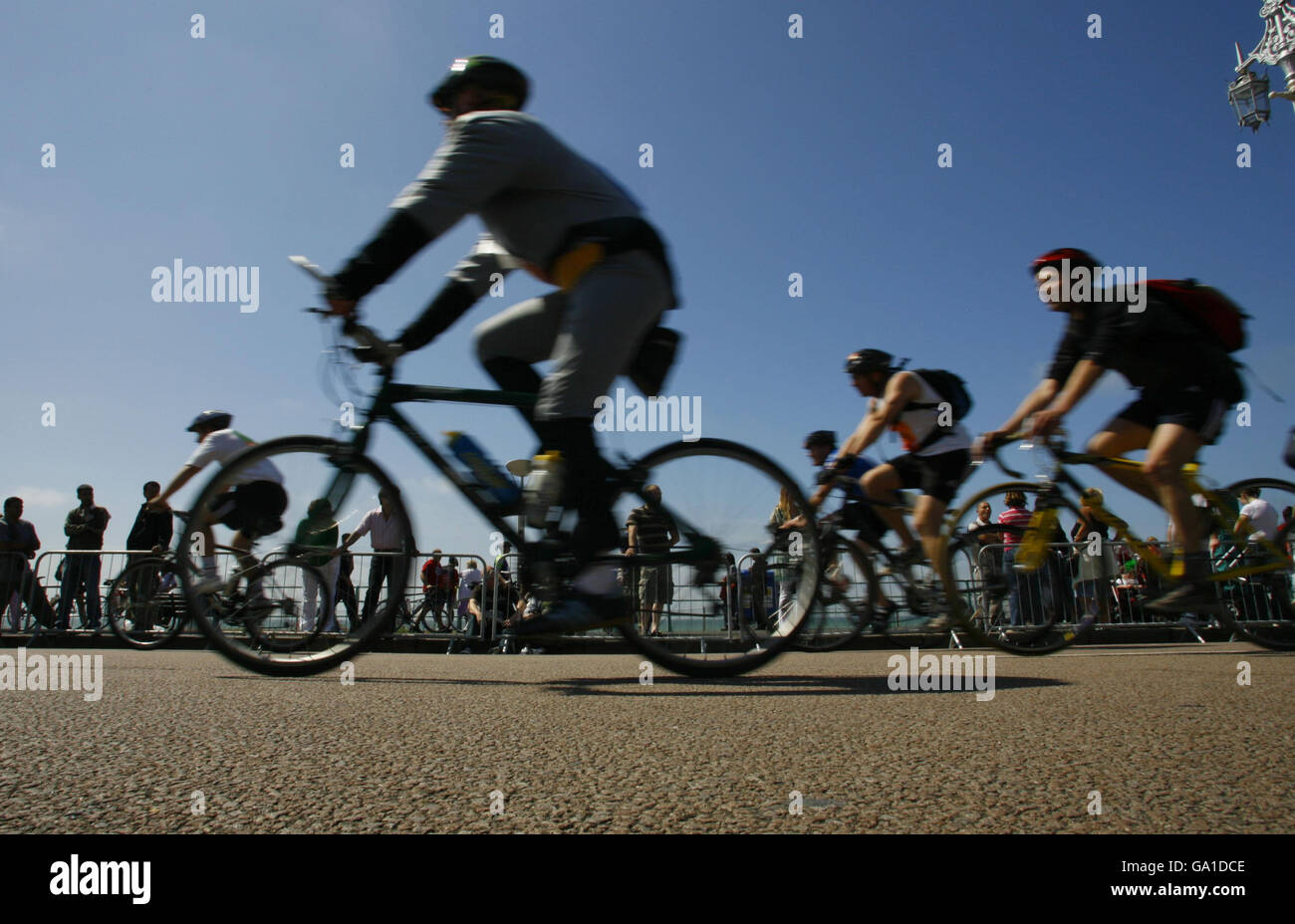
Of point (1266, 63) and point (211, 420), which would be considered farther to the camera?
point (1266, 63)

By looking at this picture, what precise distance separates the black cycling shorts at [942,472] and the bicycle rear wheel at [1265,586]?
149cm

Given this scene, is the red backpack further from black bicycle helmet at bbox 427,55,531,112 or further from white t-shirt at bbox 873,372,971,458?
black bicycle helmet at bbox 427,55,531,112

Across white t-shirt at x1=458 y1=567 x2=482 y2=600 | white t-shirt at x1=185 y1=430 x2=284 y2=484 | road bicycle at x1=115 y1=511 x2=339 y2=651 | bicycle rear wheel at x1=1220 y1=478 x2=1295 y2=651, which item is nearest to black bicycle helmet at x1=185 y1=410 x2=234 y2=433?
white t-shirt at x1=185 y1=430 x2=284 y2=484

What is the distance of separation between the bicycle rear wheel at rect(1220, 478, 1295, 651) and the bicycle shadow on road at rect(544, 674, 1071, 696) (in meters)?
2.12

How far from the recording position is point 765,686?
3146 millimetres

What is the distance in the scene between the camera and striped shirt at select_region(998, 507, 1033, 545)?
5000 mm

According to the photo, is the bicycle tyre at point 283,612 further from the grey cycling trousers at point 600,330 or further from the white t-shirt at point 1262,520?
the white t-shirt at point 1262,520

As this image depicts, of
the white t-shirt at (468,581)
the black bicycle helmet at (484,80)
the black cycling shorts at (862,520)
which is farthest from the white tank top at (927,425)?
the white t-shirt at (468,581)

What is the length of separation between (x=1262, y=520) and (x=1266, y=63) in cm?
5806

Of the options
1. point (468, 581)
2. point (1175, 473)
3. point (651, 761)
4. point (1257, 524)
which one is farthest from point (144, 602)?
point (1257, 524)

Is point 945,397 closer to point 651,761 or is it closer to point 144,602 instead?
point 651,761
